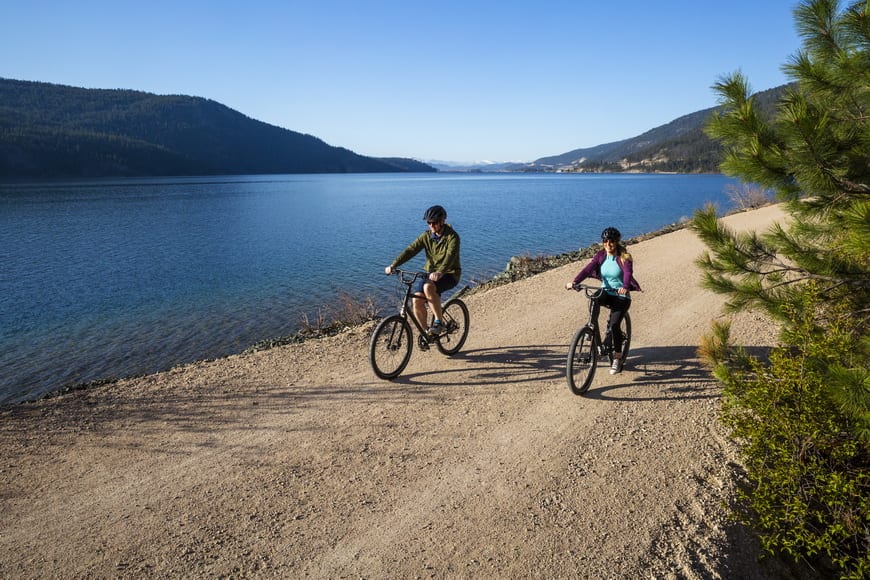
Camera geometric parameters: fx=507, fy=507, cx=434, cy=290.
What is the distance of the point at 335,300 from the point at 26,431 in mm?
10775

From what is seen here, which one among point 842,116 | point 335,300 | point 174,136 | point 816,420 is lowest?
point 335,300

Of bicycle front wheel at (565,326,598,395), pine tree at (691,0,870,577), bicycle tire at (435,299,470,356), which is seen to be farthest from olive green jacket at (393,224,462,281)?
pine tree at (691,0,870,577)

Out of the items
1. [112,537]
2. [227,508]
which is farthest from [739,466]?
[112,537]

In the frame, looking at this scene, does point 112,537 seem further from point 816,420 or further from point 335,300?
point 335,300

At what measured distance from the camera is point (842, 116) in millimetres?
4195

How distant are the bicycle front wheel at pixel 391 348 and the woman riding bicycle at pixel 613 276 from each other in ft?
7.45

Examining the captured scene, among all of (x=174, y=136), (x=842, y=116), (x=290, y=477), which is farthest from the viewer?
(x=174, y=136)

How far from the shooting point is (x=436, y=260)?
7.02 metres

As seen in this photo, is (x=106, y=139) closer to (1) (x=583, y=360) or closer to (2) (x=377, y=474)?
(1) (x=583, y=360)

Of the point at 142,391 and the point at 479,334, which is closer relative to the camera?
the point at 142,391

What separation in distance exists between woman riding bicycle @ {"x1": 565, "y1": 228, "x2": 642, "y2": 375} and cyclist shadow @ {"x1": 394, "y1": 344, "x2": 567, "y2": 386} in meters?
1.02

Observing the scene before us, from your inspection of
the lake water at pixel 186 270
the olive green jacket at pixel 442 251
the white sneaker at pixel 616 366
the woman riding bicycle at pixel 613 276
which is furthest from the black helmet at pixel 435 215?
the lake water at pixel 186 270

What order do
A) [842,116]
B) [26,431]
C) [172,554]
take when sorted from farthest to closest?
[26,431] < [842,116] < [172,554]

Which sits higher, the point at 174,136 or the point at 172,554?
the point at 174,136
